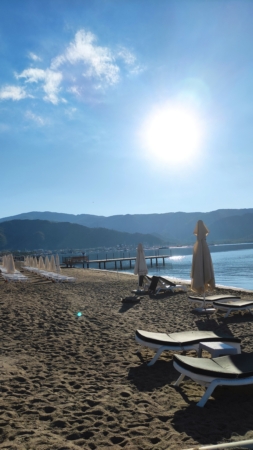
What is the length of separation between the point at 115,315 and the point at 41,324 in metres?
1.87

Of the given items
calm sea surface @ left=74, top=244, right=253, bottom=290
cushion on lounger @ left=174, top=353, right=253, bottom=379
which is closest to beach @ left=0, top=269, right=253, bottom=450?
cushion on lounger @ left=174, top=353, right=253, bottom=379

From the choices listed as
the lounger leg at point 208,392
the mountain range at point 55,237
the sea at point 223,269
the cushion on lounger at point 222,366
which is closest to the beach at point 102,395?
the lounger leg at point 208,392

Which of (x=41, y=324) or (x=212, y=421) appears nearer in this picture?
(x=212, y=421)

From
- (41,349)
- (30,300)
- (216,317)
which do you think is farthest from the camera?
(30,300)

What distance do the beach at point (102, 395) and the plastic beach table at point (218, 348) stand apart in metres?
0.46

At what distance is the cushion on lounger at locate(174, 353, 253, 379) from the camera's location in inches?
125

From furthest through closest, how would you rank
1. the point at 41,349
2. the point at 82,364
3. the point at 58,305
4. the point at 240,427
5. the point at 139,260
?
the point at 139,260
the point at 58,305
the point at 41,349
the point at 82,364
the point at 240,427

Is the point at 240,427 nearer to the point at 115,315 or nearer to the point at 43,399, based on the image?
the point at 43,399

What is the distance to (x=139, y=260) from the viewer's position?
13.1 metres

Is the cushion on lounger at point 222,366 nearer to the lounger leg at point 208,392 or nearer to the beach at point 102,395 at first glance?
the lounger leg at point 208,392

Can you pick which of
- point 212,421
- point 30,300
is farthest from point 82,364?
point 30,300

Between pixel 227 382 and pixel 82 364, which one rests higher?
pixel 227 382

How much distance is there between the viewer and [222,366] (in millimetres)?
3391

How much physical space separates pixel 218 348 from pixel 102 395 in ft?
4.96
